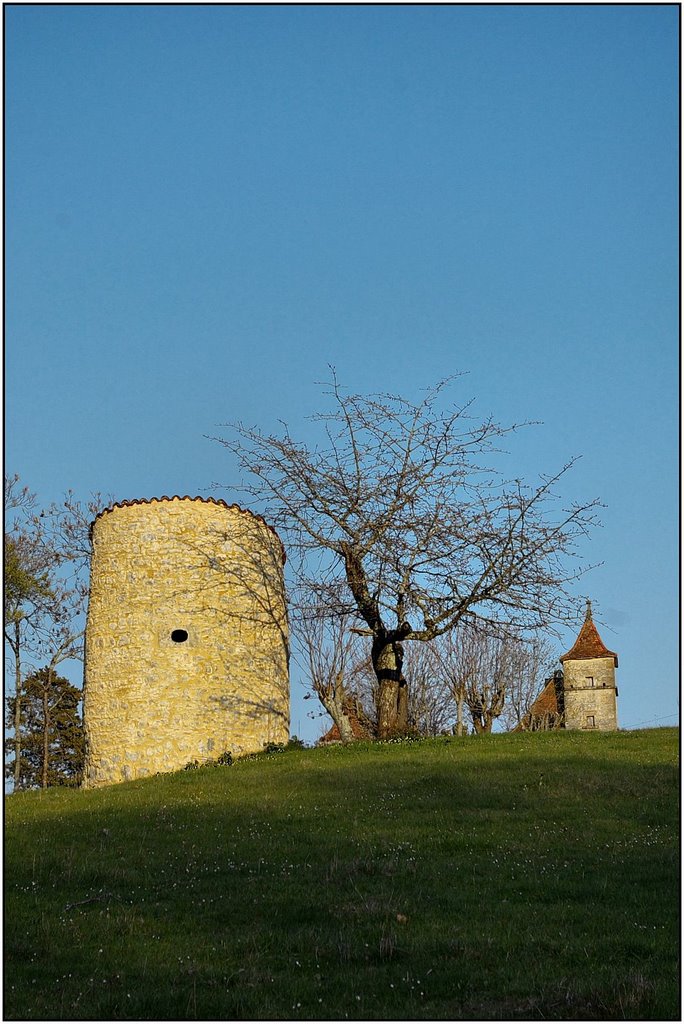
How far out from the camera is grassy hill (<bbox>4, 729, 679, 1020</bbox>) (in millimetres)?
7770

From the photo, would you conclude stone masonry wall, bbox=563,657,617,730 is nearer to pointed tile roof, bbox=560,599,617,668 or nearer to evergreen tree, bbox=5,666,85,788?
pointed tile roof, bbox=560,599,617,668

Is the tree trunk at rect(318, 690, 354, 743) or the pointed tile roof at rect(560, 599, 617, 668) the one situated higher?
the pointed tile roof at rect(560, 599, 617, 668)

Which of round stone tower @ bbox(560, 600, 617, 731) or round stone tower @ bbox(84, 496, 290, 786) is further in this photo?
round stone tower @ bbox(560, 600, 617, 731)

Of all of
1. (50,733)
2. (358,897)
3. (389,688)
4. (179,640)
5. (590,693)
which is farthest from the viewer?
(590,693)

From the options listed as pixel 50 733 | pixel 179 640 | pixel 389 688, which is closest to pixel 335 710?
pixel 389 688

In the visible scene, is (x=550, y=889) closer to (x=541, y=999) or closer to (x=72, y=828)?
(x=541, y=999)

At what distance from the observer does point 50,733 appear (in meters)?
38.8

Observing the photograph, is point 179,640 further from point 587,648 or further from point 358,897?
point 587,648

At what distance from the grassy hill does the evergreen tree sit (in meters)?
19.0

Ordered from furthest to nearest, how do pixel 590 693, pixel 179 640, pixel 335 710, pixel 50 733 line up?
pixel 590 693, pixel 50 733, pixel 335 710, pixel 179 640

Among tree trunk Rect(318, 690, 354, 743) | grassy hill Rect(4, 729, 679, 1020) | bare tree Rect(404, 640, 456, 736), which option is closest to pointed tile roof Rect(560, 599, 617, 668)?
bare tree Rect(404, 640, 456, 736)

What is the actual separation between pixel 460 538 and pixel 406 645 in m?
22.2

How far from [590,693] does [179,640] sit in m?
24.3

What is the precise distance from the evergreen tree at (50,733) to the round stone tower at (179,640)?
1263 cm
